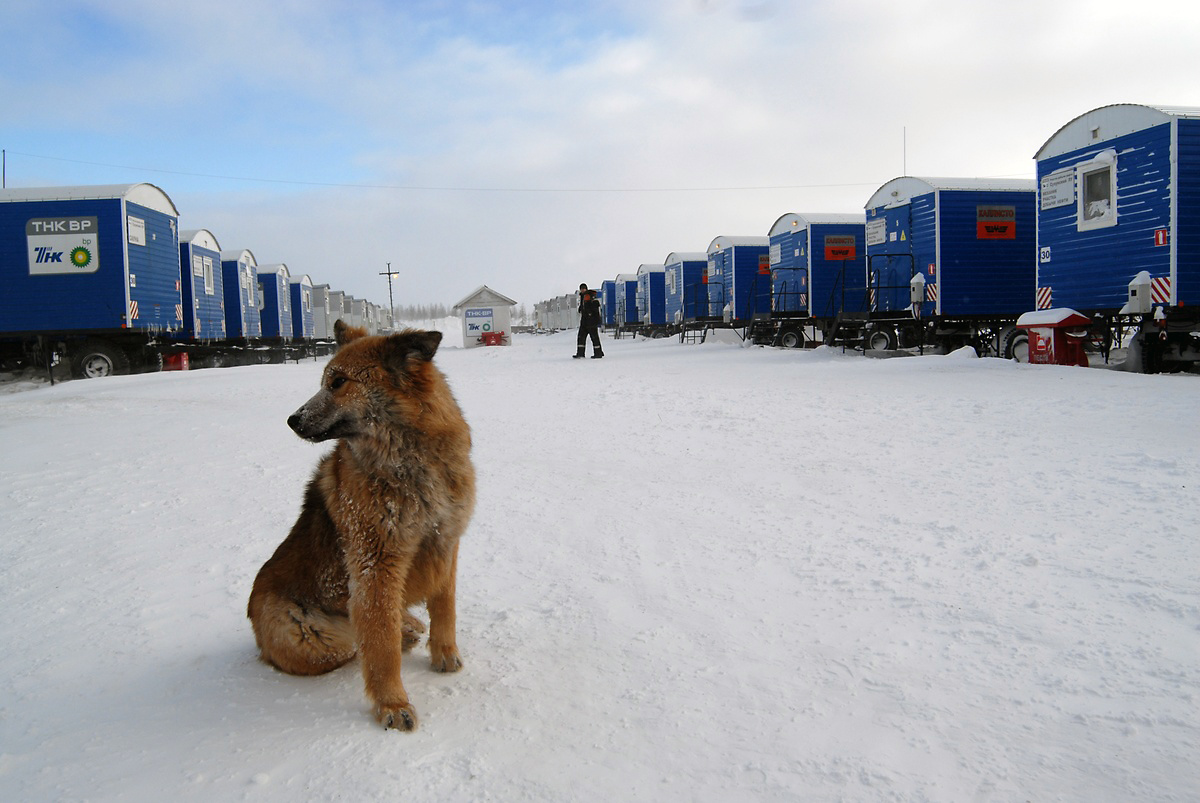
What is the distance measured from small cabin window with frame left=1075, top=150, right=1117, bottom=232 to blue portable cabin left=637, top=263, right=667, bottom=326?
28.3 m

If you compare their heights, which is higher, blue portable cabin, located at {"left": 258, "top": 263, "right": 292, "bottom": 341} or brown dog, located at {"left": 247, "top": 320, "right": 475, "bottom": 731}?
blue portable cabin, located at {"left": 258, "top": 263, "right": 292, "bottom": 341}

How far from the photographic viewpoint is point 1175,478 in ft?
15.6

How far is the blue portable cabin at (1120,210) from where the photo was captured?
11.3m

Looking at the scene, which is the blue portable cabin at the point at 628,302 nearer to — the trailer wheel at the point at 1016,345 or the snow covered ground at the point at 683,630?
the trailer wheel at the point at 1016,345

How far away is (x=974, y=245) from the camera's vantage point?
1731cm

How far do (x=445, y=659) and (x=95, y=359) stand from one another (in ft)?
64.5

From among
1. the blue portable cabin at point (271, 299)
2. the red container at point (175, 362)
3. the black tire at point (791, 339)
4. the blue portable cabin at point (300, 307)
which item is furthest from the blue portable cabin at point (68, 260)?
the black tire at point (791, 339)

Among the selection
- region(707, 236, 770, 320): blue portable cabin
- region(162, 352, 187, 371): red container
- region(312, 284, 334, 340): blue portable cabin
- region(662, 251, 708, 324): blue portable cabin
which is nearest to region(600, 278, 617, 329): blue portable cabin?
region(662, 251, 708, 324): blue portable cabin

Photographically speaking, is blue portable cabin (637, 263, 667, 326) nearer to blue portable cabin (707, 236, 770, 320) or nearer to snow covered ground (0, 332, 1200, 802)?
blue portable cabin (707, 236, 770, 320)

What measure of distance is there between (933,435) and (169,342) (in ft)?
66.2

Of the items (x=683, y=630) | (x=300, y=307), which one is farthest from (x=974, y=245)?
(x=300, y=307)

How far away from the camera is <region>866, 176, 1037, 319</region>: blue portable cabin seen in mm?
17203

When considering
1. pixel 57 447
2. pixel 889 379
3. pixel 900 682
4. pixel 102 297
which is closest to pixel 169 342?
pixel 102 297

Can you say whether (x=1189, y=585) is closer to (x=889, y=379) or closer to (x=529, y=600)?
(x=529, y=600)
